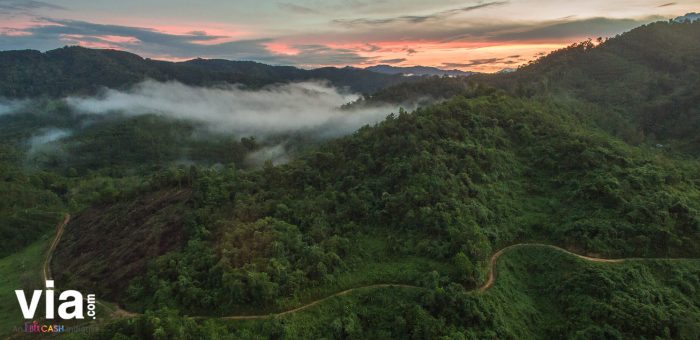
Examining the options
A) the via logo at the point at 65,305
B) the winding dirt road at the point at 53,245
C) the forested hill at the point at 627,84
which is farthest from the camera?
the forested hill at the point at 627,84

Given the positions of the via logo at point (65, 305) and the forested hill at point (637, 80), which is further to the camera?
the forested hill at point (637, 80)

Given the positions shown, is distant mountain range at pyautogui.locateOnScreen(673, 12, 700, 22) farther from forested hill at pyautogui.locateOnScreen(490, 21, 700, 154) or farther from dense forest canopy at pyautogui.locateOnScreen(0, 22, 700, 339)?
dense forest canopy at pyautogui.locateOnScreen(0, 22, 700, 339)

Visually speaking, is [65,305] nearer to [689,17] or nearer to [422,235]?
[422,235]

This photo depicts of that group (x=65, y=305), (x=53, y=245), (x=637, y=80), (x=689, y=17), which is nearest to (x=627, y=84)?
(x=637, y=80)

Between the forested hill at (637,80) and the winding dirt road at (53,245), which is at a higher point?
the forested hill at (637,80)

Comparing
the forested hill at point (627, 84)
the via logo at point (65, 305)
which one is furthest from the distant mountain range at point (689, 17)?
the via logo at point (65, 305)

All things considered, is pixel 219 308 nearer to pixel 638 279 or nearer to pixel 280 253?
pixel 280 253

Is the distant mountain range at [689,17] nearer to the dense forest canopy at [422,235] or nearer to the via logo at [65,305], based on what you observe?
the dense forest canopy at [422,235]

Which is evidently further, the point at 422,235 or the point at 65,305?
the point at 422,235

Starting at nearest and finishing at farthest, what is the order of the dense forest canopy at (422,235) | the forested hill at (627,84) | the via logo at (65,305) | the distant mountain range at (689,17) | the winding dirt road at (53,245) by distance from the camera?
the dense forest canopy at (422,235)
the via logo at (65,305)
the winding dirt road at (53,245)
the forested hill at (627,84)
the distant mountain range at (689,17)

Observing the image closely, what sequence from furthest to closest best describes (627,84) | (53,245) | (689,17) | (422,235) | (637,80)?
(689,17) → (637,80) → (627,84) → (53,245) → (422,235)

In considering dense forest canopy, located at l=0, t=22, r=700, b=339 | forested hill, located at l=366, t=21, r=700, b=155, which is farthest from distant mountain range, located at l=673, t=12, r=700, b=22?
dense forest canopy, located at l=0, t=22, r=700, b=339

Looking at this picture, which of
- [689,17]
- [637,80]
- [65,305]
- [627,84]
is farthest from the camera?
[689,17]
